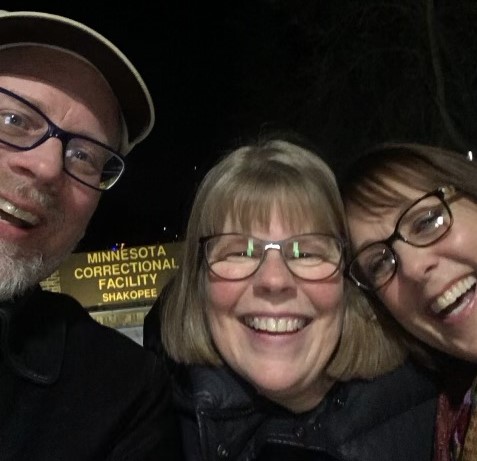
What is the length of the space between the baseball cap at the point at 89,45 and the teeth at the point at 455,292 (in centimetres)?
107

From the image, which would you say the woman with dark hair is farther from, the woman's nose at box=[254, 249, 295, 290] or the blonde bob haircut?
the woman's nose at box=[254, 249, 295, 290]

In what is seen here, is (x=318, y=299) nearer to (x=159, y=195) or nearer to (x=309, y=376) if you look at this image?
(x=309, y=376)

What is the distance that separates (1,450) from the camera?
1765mm

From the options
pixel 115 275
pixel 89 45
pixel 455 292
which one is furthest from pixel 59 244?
pixel 115 275

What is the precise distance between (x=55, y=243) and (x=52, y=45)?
0.55 metres

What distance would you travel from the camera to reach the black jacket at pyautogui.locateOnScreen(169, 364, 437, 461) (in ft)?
7.43

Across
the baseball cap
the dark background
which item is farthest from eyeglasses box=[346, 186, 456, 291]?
the baseball cap

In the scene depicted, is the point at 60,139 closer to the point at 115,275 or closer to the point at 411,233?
the point at 411,233

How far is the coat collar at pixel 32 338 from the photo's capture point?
6.07ft

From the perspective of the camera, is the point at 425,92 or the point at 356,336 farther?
the point at 425,92

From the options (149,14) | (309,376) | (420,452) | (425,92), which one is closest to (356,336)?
(309,376)

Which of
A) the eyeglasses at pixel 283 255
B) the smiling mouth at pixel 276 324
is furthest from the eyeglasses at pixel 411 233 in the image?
the smiling mouth at pixel 276 324

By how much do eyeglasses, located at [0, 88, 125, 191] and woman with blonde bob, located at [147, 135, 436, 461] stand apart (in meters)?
0.49

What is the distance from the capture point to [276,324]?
231cm
